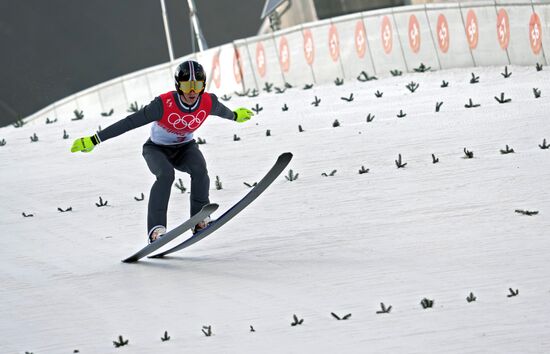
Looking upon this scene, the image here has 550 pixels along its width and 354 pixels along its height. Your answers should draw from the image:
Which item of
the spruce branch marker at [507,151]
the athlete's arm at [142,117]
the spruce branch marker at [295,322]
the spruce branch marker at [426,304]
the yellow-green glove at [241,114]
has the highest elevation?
the athlete's arm at [142,117]

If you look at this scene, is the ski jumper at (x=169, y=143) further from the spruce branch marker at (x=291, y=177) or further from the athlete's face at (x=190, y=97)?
the spruce branch marker at (x=291, y=177)

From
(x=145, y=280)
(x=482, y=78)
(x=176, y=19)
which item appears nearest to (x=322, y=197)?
(x=145, y=280)

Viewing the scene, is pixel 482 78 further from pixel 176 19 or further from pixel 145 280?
pixel 176 19

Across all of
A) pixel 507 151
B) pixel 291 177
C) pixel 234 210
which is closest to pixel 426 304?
pixel 234 210

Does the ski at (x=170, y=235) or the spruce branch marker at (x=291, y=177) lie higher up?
the ski at (x=170, y=235)

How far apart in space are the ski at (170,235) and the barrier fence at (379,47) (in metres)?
10.8

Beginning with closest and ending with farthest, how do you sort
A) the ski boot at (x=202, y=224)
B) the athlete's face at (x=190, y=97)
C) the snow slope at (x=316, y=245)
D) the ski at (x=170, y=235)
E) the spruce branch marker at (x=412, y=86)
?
the snow slope at (x=316, y=245)
the ski at (x=170, y=235)
the athlete's face at (x=190, y=97)
the ski boot at (x=202, y=224)
the spruce branch marker at (x=412, y=86)

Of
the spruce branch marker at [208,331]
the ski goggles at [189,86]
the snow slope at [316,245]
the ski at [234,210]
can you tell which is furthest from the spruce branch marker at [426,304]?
the ski goggles at [189,86]

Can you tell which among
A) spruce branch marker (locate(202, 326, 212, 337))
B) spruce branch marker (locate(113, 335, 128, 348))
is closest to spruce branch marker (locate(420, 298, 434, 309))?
spruce branch marker (locate(202, 326, 212, 337))

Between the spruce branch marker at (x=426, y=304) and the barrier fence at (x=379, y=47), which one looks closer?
the spruce branch marker at (x=426, y=304)

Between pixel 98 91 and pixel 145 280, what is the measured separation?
23.3 m

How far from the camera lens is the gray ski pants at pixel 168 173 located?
10.4 m

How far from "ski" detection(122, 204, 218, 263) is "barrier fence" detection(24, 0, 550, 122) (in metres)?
10.8

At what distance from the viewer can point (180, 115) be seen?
406 inches
